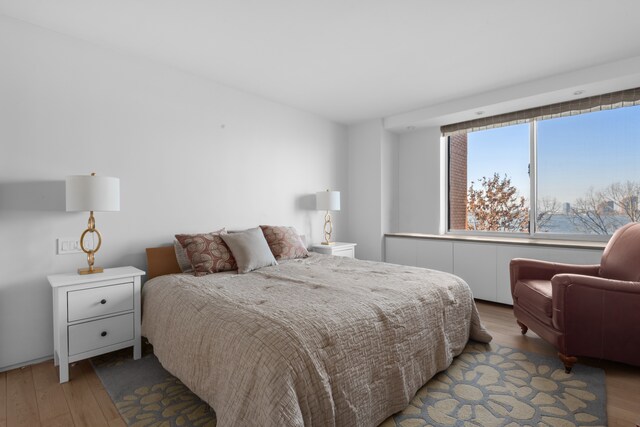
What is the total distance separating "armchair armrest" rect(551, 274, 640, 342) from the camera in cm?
207

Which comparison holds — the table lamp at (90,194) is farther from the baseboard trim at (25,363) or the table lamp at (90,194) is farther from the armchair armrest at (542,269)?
the armchair armrest at (542,269)

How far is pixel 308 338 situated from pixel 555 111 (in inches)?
149

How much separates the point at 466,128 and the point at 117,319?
435 cm

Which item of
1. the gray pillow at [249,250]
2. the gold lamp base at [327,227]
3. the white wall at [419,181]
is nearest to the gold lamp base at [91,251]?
the gray pillow at [249,250]

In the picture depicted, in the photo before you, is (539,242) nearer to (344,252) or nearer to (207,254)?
(344,252)

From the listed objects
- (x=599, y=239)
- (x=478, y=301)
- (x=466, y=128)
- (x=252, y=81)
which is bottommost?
(x=478, y=301)

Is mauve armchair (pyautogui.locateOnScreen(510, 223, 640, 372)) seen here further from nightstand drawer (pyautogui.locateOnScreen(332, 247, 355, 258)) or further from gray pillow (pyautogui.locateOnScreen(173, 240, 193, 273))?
gray pillow (pyautogui.locateOnScreen(173, 240, 193, 273))

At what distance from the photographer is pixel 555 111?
3514 mm

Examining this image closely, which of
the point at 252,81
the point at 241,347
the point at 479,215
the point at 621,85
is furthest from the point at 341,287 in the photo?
the point at 621,85

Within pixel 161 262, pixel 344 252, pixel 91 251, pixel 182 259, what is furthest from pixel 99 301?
pixel 344 252

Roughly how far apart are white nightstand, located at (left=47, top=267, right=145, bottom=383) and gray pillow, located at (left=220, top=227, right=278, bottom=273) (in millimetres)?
743

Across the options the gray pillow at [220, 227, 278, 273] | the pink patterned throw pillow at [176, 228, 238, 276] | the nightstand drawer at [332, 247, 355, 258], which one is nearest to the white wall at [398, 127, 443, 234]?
the nightstand drawer at [332, 247, 355, 258]

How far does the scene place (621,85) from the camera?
302 centimetres

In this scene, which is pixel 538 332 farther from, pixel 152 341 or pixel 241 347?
pixel 152 341
